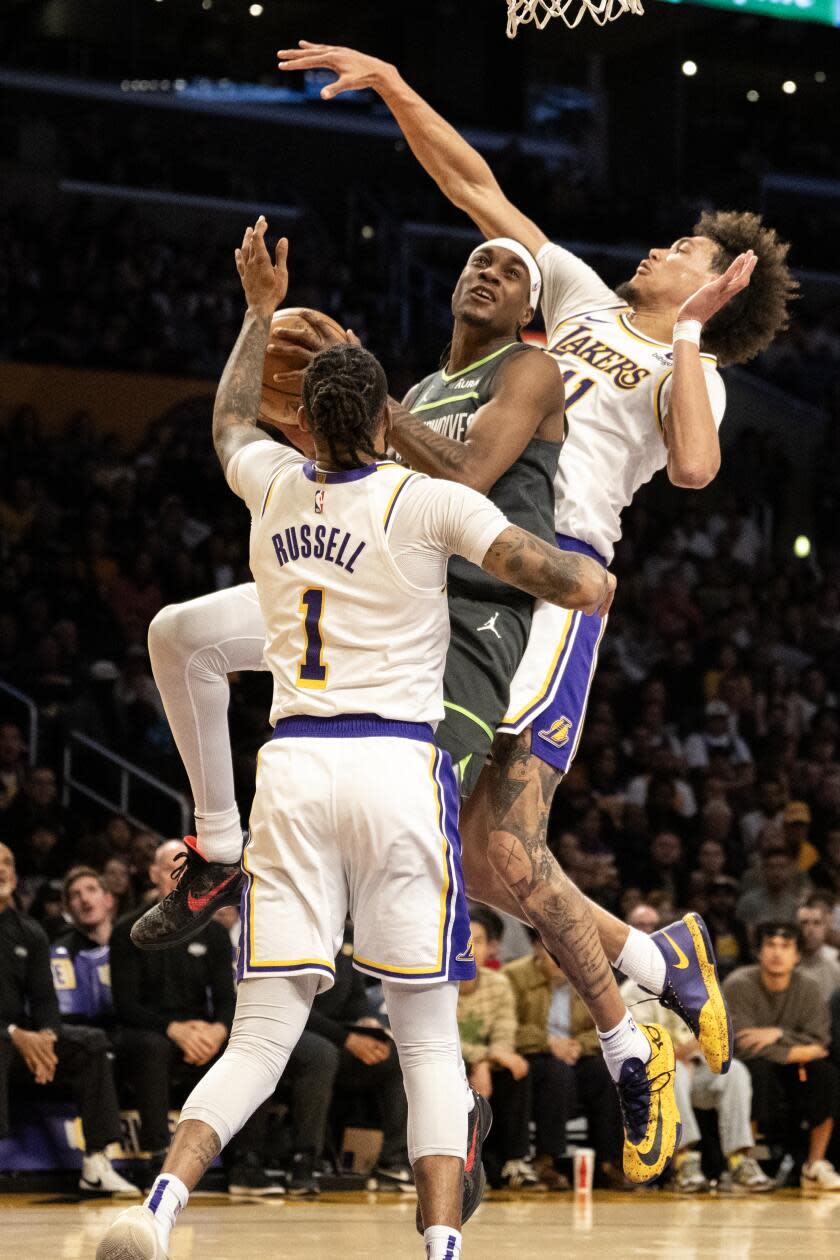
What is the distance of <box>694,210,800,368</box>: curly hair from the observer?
6426 mm

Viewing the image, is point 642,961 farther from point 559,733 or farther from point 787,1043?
point 787,1043

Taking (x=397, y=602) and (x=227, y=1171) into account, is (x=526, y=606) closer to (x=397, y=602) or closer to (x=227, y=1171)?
(x=397, y=602)

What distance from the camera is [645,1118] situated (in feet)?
19.7

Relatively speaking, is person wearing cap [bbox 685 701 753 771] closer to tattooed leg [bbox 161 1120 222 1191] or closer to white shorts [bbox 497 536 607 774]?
white shorts [bbox 497 536 607 774]

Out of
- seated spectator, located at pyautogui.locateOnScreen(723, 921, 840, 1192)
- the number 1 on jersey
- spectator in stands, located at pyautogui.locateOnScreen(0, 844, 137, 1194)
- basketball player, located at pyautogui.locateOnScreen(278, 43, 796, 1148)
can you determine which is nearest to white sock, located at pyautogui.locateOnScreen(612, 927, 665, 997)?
basketball player, located at pyautogui.locateOnScreen(278, 43, 796, 1148)

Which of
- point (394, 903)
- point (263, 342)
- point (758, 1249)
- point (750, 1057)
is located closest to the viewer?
point (394, 903)

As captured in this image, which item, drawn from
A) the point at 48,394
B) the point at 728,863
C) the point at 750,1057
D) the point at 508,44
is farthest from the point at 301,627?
the point at 508,44

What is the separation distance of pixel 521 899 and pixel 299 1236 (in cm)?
312

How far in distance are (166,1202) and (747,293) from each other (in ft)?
11.8

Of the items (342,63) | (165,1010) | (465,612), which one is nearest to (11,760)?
(165,1010)

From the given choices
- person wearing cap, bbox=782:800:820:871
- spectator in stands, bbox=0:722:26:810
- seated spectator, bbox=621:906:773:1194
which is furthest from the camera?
person wearing cap, bbox=782:800:820:871

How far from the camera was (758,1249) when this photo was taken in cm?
784

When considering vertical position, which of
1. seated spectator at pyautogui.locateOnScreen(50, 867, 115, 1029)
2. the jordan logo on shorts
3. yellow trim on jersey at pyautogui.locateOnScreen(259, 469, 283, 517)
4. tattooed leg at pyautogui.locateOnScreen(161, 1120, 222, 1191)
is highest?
yellow trim on jersey at pyautogui.locateOnScreen(259, 469, 283, 517)

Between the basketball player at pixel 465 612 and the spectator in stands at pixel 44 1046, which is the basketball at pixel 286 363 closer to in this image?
the basketball player at pixel 465 612
